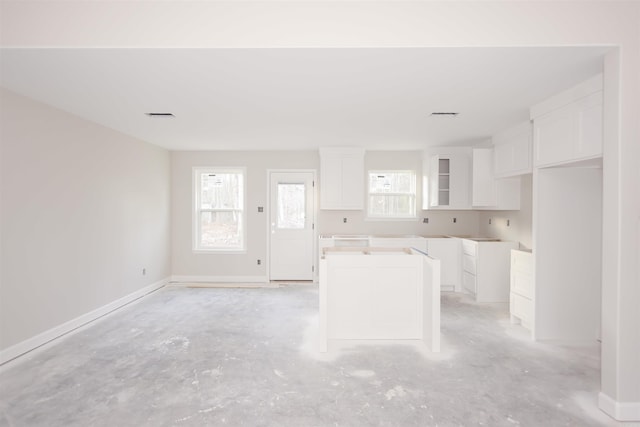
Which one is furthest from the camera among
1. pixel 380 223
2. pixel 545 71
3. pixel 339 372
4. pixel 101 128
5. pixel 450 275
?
pixel 380 223

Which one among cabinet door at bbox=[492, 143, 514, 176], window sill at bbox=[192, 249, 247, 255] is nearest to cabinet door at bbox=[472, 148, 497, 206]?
cabinet door at bbox=[492, 143, 514, 176]

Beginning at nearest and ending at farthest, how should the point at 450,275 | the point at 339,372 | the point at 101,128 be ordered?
the point at 339,372 → the point at 101,128 → the point at 450,275

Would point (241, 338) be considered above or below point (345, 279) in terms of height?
below

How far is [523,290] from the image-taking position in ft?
12.1

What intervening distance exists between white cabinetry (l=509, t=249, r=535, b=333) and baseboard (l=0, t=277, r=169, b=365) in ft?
16.8

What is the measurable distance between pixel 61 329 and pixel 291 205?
3.69 metres

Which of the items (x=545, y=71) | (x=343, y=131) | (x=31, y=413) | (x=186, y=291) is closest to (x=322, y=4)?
(x=545, y=71)

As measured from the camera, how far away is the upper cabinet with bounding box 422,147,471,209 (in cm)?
538

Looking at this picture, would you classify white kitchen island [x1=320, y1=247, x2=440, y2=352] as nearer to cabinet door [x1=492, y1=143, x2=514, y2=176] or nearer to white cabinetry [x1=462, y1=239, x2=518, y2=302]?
white cabinetry [x1=462, y1=239, x2=518, y2=302]

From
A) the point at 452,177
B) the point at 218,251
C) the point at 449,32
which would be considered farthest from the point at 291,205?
the point at 449,32

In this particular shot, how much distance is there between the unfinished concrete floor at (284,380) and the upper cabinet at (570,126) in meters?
1.90

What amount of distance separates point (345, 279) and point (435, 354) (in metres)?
1.10

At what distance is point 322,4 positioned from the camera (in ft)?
7.08

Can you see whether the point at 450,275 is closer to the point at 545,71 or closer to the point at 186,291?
the point at 545,71
